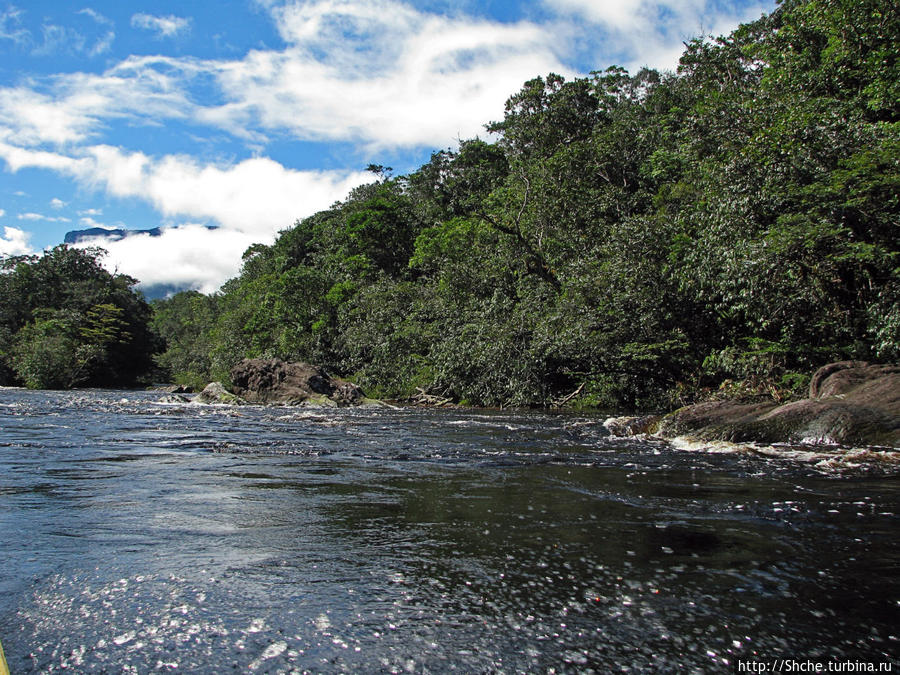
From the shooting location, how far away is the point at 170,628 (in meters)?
2.74

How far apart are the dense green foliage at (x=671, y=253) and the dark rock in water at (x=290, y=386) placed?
309 centimetres

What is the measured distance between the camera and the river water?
256 cm

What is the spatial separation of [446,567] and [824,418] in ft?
25.3

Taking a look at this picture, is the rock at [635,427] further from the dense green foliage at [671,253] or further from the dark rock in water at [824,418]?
the dense green foliage at [671,253]

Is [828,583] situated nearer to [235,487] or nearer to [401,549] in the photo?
[401,549]

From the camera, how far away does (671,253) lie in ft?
54.2

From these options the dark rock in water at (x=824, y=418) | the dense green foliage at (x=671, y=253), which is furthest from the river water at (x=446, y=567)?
the dense green foliage at (x=671, y=253)

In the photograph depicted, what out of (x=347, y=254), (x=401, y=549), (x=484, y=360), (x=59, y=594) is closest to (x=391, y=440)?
(x=401, y=549)

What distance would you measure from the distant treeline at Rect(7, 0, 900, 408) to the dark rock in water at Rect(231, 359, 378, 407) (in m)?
3.14

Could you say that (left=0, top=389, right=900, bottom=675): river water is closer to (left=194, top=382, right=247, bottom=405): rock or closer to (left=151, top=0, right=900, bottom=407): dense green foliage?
(left=151, top=0, right=900, bottom=407): dense green foliage

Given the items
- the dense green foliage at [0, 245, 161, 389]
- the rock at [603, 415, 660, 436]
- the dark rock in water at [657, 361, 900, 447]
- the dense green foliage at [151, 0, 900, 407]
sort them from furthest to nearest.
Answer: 1. the dense green foliage at [0, 245, 161, 389]
2. the dense green foliage at [151, 0, 900, 407]
3. the rock at [603, 415, 660, 436]
4. the dark rock in water at [657, 361, 900, 447]

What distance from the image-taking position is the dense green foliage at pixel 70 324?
124 ft

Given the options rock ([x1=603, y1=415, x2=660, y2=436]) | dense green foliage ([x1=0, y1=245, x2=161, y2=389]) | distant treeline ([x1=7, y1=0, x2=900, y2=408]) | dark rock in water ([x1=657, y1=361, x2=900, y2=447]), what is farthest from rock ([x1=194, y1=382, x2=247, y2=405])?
dense green foliage ([x1=0, y1=245, x2=161, y2=389])

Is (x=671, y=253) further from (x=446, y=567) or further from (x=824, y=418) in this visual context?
(x=446, y=567)
